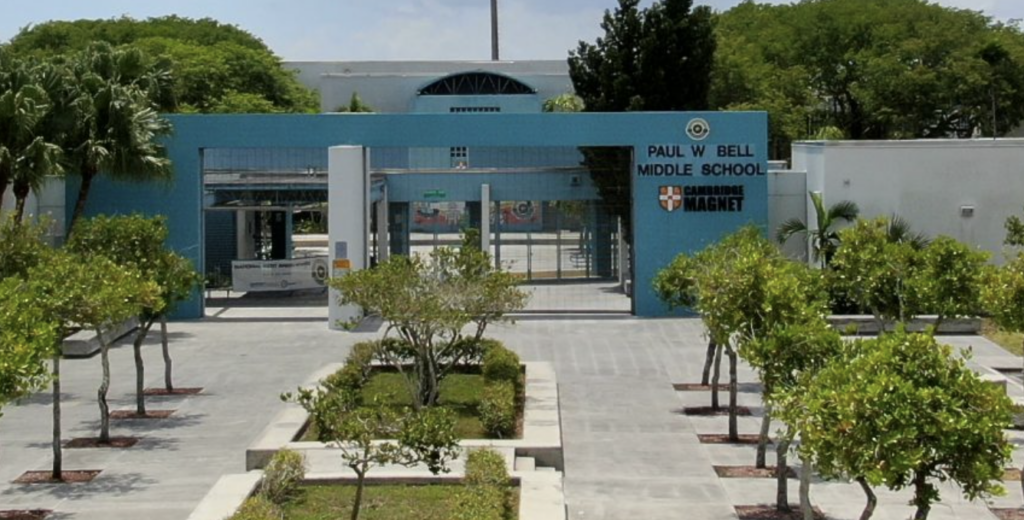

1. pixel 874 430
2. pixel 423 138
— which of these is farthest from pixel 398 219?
pixel 874 430

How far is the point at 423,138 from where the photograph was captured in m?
34.7

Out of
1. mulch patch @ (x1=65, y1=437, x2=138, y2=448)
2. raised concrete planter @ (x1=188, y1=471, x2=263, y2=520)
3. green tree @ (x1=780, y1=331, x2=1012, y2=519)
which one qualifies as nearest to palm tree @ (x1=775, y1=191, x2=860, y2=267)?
mulch patch @ (x1=65, y1=437, x2=138, y2=448)

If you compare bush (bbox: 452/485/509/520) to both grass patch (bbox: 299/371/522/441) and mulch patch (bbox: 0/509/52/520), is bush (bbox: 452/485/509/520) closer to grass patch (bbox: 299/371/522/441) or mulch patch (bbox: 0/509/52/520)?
grass patch (bbox: 299/371/522/441)

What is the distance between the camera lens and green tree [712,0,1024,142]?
200 feet

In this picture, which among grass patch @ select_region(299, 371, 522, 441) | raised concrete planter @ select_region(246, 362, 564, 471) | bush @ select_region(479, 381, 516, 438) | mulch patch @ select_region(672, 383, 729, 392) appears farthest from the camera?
mulch patch @ select_region(672, 383, 729, 392)

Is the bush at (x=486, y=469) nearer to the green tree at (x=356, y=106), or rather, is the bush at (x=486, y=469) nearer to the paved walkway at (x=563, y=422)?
the paved walkway at (x=563, y=422)

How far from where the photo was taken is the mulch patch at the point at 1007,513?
15.7m

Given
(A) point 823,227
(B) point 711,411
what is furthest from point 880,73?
(B) point 711,411

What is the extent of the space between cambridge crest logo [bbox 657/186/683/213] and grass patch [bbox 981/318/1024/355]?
7.31m

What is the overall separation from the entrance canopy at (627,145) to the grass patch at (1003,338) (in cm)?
Answer: 561

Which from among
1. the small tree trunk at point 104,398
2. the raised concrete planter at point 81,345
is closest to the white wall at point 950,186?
the raised concrete planter at point 81,345

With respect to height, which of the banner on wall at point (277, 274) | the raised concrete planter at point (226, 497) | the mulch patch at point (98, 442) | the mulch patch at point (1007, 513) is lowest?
the mulch patch at point (1007, 513)

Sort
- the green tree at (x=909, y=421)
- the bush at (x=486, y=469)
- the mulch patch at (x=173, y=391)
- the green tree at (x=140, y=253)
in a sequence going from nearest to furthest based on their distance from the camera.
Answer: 1. the green tree at (x=909, y=421)
2. the bush at (x=486, y=469)
3. the green tree at (x=140, y=253)
4. the mulch patch at (x=173, y=391)

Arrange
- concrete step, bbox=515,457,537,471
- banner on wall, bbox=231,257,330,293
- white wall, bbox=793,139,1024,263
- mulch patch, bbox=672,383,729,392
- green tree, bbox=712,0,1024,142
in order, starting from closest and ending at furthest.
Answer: concrete step, bbox=515,457,537,471 < mulch patch, bbox=672,383,729,392 < white wall, bbox=793,139,1024,263 < banner on wall, bbox=231,257,330,293 < green tree, bbox=712,0,1024,142
